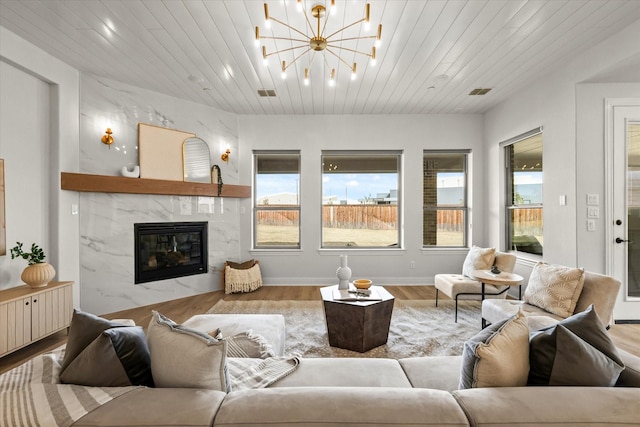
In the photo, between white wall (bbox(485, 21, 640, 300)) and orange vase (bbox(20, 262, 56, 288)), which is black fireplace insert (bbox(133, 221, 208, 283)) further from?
white wall (bbox(485, 21, 640, 300))

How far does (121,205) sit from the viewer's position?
4109 millimetres

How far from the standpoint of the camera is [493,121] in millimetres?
5031

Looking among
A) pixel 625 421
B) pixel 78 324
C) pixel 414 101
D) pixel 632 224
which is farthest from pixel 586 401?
pixel 414 101

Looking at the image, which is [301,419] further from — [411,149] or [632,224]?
[411,149]

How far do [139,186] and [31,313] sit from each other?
177 cm

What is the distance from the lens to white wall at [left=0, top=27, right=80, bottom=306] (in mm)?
3107

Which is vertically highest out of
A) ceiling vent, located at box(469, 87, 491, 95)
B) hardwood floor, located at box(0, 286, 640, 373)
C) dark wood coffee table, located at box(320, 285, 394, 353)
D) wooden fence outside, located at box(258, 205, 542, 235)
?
ceiling vent, located at box(469, 87, 491, 95)

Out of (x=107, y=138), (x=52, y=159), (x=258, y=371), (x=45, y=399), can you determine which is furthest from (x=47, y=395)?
(x=107, y=138)

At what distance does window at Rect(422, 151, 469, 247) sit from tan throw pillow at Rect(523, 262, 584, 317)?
265 cm

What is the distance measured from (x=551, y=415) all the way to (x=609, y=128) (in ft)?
12.0

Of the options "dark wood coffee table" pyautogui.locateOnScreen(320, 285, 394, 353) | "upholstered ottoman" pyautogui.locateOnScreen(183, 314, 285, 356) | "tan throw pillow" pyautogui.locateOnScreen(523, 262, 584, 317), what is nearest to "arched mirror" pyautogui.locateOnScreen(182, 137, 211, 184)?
"upholstered ottoman" pyautogui.locateOnScreen(183, 314, 285, 356)

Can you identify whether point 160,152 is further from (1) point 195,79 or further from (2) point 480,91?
(2) point 480,91

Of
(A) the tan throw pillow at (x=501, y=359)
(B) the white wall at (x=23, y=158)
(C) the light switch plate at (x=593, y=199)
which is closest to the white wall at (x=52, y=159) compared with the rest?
(B) the white wall at (x=23, y=158)

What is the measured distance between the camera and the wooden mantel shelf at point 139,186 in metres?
Answer: 3.60
